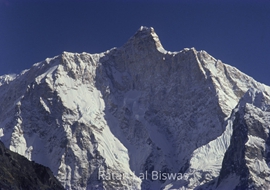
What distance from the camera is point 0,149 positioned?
532 feet

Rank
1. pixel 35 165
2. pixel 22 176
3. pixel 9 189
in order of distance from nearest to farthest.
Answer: pixel 9 189 → pixel 22 176 → pixel 35 165

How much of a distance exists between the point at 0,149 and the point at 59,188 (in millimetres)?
15032

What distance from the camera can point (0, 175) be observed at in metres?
152

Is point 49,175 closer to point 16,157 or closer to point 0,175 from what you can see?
point 16,157

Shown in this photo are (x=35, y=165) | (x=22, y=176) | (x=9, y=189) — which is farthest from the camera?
(x=35, y=165)

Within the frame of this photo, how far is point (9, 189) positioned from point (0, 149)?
1490 cm

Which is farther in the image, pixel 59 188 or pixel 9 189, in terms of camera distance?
pixel 59 188

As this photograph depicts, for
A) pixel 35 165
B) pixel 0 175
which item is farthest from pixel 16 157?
pixel 0 175

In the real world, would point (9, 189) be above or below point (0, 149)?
below

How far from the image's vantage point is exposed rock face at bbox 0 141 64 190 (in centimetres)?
15250

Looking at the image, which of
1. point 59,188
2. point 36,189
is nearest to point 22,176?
point 36,189

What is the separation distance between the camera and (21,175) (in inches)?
6255

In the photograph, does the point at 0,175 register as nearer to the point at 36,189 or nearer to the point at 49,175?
the point at 36,189

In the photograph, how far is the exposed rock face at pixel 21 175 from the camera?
500ft
